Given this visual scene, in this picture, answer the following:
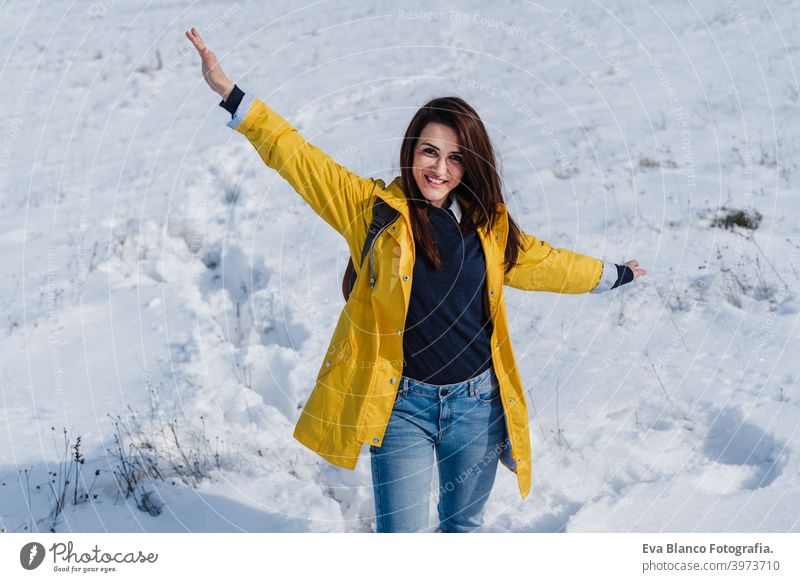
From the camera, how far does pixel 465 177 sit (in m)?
3.37

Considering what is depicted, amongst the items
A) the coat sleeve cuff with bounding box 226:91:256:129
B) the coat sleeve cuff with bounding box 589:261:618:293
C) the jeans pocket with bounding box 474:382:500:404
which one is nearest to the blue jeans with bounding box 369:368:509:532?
the jeans pocket with bounding box 474:382:500:404

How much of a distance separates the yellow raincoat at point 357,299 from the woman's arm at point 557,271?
19cm

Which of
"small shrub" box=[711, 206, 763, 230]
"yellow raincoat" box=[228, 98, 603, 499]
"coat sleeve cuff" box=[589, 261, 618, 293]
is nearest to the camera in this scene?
"yellow raincoat" box=[228, 98, 603, 499]

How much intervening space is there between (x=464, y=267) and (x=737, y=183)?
5467mm

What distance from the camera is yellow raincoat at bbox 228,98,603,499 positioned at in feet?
10.4

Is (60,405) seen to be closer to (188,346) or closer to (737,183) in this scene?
(188,346)

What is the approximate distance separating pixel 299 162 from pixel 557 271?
55.8 inches

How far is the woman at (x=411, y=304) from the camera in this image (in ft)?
10.5

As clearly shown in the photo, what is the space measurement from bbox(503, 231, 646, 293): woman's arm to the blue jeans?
1.69ft

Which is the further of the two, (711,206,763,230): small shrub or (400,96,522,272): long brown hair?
(711,206,763,230): small shrub

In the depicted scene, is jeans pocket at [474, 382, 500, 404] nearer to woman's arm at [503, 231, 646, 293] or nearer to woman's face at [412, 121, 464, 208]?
woman's arm at [503, 231, 646, 293]

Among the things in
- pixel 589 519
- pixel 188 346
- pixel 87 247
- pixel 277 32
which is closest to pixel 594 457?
pixel 589 519

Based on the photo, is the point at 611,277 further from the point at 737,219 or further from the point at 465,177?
the point at 737,219

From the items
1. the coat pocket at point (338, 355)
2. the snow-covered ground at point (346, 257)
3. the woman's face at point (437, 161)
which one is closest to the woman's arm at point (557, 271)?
the woman's face at point (437, 161)
